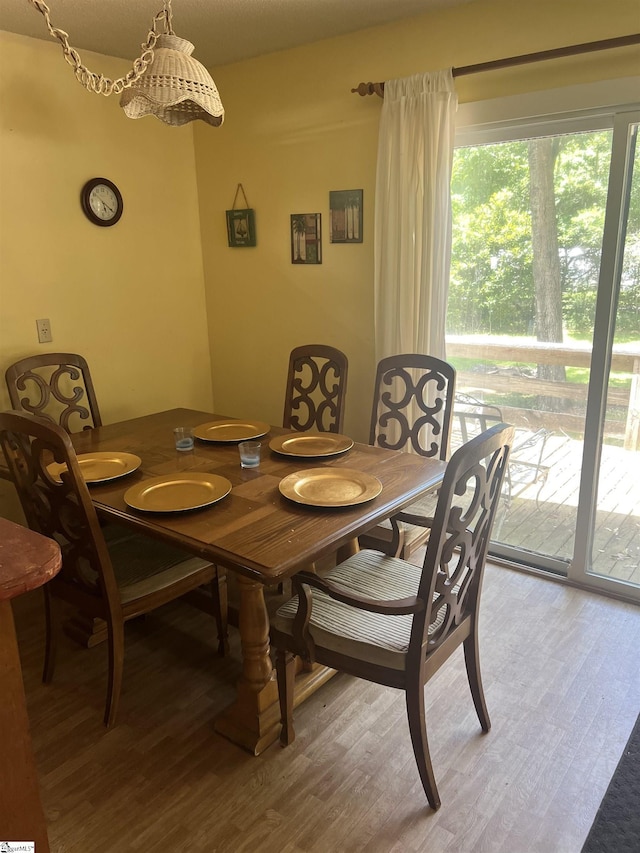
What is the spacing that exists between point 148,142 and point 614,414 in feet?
9.34

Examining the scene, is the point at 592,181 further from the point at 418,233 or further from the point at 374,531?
the point at 374,531

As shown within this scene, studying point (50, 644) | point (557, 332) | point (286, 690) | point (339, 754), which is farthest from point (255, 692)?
point (557, 332)

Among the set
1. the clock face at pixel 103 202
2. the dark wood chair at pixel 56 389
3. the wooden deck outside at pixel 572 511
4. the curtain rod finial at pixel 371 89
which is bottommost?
the wooden deck outside at pixel 572 511

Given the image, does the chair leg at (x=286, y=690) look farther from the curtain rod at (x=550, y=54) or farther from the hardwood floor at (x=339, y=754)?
the curtain rod at (x=550, y=54)

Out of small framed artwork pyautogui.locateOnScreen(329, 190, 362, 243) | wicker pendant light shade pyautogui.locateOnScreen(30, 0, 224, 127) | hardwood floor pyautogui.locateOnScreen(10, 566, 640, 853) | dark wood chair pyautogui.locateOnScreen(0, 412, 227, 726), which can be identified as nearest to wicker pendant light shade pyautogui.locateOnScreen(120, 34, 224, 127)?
wicker pendant light shade pyautogui.locateOnScreen(30, 0, 224, 127)

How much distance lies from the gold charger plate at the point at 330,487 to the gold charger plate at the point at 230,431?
1.61 feet

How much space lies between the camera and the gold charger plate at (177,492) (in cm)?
182

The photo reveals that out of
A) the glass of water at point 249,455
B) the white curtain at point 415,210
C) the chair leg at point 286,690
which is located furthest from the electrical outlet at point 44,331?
the chair leg at point 286,690

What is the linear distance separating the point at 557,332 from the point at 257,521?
174 cm

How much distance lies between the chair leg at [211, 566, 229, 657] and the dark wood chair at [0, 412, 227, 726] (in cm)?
2

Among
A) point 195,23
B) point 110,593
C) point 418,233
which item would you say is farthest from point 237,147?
point 110,593

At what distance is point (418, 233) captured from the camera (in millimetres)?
2775

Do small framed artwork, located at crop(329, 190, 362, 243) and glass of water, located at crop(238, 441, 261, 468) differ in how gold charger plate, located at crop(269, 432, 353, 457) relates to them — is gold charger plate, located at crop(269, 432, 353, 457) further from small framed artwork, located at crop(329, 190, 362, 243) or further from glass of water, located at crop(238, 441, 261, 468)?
small framed artwork, located at crop(329, 190, 362, 243)

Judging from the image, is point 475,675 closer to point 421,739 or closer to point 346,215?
point 421,739
